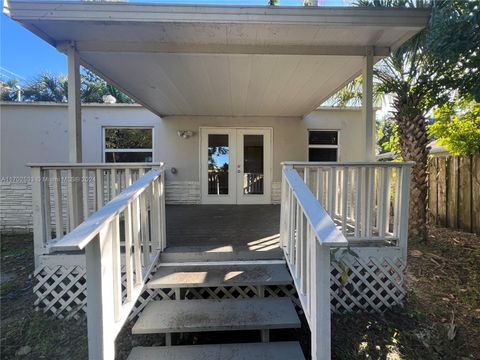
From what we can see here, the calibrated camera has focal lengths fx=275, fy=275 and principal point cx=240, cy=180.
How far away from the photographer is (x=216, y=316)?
216cm

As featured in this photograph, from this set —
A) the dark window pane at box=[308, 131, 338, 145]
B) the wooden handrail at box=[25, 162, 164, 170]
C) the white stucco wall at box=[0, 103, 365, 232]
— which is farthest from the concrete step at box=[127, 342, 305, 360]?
the dark window pane at box=[308, 131, 338, 145]

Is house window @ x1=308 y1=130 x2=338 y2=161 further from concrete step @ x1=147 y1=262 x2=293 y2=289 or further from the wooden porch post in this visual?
the wooden porch post

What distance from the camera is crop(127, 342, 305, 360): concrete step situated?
190 cm

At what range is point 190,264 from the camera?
2.76 meters

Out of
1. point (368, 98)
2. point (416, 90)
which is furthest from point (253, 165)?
point (368, 98)

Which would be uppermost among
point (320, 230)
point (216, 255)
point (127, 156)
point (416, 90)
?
point (416, 90)

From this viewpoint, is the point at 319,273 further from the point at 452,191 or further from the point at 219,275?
the point at 452,191

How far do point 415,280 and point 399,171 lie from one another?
1.57 metres

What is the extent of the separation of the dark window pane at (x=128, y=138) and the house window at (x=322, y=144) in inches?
160

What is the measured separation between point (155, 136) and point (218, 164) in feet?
5.63

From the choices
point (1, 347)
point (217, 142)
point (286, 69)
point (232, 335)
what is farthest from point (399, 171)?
point (217, 142)

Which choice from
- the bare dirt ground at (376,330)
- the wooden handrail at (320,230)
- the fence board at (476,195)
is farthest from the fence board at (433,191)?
the wooden handrail at (320,230)

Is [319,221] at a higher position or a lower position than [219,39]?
lower

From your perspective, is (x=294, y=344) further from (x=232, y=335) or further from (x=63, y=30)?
(x=63, y=30)
